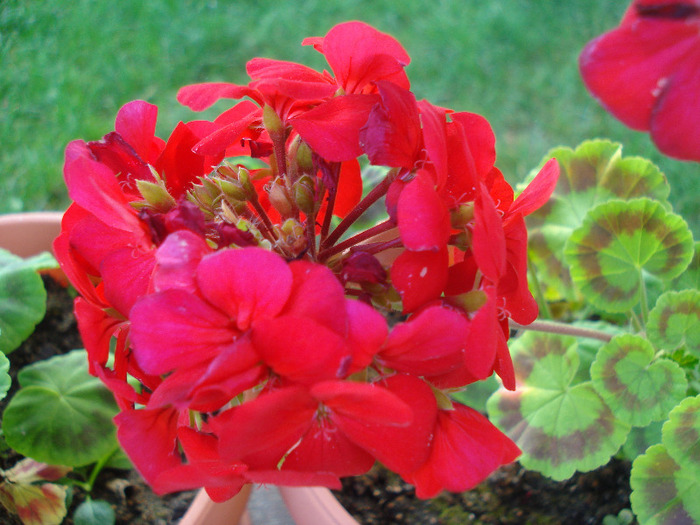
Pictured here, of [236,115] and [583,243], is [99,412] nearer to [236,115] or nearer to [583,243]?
[236,115]

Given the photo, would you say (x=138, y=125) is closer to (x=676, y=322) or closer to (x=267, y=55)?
(x=676, y=322)

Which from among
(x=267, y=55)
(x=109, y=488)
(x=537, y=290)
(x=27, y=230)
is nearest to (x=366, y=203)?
(x=537, y=290)

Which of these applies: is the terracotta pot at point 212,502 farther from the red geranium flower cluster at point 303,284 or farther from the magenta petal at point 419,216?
the magenta petal at point 419,216

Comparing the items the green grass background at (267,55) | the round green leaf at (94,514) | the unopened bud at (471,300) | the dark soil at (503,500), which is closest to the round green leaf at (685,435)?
the dark soil at (503,500)

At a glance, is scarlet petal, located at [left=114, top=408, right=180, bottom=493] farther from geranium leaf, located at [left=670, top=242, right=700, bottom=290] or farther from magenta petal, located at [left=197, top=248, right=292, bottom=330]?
geranium leaf, located at [left=670, top=242, right=700, bottom=290]

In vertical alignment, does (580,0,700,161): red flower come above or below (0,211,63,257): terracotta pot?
above

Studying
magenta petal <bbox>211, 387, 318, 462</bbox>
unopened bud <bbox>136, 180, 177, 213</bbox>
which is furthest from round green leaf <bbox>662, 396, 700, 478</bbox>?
unopened bud <bbox>136, 180, 177, 213</bbox>

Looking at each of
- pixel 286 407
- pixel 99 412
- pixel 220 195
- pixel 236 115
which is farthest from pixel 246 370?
pixel 99 412
